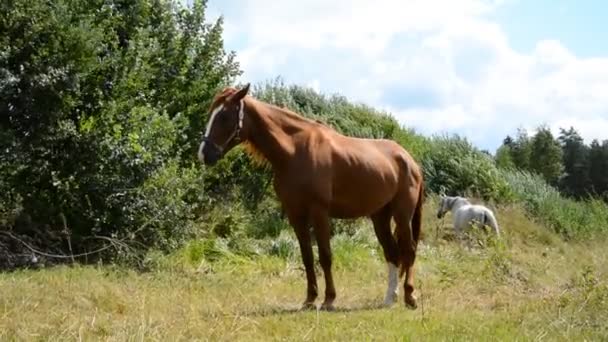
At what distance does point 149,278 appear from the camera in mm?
10875

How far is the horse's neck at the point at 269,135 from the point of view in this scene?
9484mm

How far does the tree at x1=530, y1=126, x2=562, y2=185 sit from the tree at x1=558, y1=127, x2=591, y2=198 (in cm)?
114

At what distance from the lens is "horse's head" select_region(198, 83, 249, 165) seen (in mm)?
9109

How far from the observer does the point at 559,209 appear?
22141mm

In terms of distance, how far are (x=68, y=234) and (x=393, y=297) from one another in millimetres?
4663

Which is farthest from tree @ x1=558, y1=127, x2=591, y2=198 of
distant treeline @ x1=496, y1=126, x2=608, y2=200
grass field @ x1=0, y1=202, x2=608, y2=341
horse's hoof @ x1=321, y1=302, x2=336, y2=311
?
horse's hoof @ x1=321, y1=302, x2=336, y2=311

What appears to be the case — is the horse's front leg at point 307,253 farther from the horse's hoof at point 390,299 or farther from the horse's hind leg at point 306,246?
the horse's hoof at point 390,299

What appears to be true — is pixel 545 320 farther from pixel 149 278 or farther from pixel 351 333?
pixel 149 278

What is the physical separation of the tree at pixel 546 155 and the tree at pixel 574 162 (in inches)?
44.8

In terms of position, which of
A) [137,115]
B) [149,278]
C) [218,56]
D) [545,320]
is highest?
[218,56]

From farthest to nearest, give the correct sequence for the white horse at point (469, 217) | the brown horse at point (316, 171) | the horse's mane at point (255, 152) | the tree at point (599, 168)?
the tree at point (599, 168) < the white horse at point (469, 217) < the horse's mane at point (255, 152) < the brown horse at point (316, 171)

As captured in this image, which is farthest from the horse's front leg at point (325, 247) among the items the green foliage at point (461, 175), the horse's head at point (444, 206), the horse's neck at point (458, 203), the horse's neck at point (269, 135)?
the green foliage at point (461, 175)

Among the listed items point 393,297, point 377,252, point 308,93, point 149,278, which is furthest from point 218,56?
point 308,93

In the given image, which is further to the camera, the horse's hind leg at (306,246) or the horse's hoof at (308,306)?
the horse's hind leg at (306,246)
